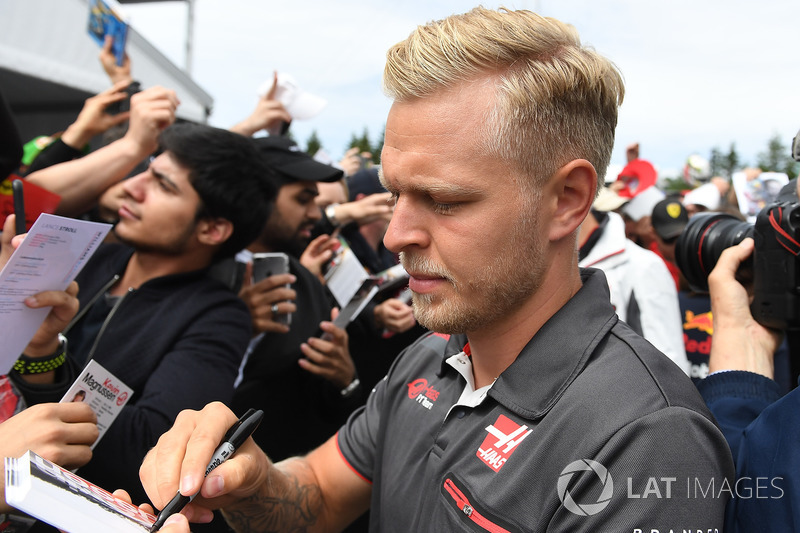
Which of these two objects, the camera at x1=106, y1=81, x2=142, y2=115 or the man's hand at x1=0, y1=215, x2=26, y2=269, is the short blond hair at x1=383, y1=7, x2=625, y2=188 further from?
the camera at x1=106, y1=81, x2=142, y2=115

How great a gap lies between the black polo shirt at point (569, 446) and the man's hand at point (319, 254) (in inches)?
75.4

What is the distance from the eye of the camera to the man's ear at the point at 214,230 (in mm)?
2459

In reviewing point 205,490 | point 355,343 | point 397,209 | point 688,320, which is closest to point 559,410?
point 397,209

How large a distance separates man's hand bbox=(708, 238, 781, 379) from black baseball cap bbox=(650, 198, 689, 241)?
2.32 meters

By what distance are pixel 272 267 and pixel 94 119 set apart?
1.03 metres

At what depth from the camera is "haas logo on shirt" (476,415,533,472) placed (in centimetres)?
120

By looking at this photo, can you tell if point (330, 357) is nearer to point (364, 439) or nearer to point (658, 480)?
point (364, 439)

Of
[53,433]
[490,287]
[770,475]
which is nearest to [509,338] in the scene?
[490,287]

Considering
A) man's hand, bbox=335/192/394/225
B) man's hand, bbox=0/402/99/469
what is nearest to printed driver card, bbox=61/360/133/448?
man's hand, bbox=0/402/99/469

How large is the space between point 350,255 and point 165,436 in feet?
7.03

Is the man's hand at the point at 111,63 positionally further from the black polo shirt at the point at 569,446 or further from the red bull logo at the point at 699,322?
the red bull logo at the point at 699,322

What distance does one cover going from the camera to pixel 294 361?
2.93m

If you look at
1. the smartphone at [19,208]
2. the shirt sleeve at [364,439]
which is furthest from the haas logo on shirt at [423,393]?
the smartphone at [19,208]

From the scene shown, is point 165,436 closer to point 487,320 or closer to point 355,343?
point 487,320
